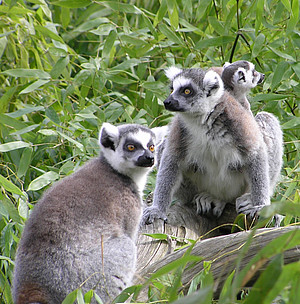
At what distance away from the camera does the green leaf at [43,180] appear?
457 centimetres

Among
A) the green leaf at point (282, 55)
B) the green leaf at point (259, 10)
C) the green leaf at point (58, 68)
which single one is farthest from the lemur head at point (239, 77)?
the green leaf at point (58, 68)

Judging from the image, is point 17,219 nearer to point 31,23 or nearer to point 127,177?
point 127,177

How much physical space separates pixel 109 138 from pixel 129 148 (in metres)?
0.18

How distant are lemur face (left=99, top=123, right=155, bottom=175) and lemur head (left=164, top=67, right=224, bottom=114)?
0.43 metres

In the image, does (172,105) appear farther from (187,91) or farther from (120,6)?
(120,6)

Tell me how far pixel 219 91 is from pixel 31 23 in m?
2.57

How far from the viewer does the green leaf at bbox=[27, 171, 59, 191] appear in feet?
15.0

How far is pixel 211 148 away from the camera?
180 inches

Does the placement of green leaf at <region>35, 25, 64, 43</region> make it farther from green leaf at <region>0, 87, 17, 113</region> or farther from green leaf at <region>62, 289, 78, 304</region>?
green leaf at <region>62, 289, 78, 304</region>

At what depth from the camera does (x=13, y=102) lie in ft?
19.7

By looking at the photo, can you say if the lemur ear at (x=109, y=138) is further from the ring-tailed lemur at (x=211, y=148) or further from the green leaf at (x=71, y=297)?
the green leaf at (x=71, y=297)

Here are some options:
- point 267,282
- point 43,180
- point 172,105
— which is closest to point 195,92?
point 172,105

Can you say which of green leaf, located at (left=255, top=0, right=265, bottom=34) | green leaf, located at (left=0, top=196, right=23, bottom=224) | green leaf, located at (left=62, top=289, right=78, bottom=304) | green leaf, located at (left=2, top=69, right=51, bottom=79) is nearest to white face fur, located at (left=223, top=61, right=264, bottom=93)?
green leaf, located at (left=255, top=0, right=265, bottom=34)

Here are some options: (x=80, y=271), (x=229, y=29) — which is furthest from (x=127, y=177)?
(x=229, y=29)
